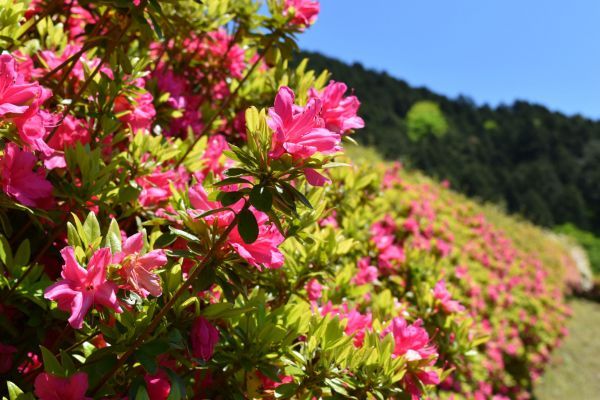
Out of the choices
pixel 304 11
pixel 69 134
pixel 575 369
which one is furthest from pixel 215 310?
pixel 575 369

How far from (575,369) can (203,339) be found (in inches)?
363

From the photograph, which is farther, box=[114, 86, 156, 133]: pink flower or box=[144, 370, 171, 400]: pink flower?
box=[114, 86, 156, 133]: pink flower

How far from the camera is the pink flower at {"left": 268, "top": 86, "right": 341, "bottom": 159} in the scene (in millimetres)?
786

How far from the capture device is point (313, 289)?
155 centimetres

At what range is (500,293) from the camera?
5.39 m

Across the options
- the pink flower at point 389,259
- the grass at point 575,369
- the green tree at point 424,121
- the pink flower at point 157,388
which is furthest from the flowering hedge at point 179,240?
the green tree at point 424,121

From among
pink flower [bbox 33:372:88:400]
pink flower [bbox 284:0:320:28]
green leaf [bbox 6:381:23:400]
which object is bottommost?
green leaf [bbox 6:381:23:400]

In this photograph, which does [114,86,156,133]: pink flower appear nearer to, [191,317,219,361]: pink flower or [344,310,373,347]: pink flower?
[191,317,219,361]: pink flower

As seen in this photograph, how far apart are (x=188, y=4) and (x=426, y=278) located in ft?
4.91

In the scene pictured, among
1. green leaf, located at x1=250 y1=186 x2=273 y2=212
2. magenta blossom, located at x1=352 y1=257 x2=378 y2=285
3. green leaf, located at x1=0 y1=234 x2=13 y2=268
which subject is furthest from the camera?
magenta blossom, located at x1=352 y1=257 x2=378 y2=285

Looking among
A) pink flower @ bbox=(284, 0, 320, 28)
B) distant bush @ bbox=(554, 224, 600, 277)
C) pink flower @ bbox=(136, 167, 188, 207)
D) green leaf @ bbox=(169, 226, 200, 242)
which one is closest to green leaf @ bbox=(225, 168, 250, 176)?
green leaf @ bbox=(169, 226, 200, 242)

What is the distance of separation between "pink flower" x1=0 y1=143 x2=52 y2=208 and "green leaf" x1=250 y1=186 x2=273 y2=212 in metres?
0.51

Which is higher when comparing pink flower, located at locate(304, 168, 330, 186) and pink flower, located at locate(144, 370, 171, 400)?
pink flower, located at locate(304, 168, 330, 186)

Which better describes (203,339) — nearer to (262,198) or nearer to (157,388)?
(157,388)
